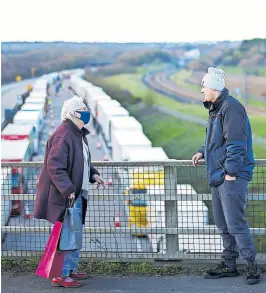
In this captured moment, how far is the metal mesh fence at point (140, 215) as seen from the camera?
5547mm

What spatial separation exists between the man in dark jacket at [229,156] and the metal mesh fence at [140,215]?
1.70 feet

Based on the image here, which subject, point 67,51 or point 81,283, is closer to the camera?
point 81,283

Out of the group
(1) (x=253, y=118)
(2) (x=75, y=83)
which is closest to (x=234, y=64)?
(1) (x=253, y=118)

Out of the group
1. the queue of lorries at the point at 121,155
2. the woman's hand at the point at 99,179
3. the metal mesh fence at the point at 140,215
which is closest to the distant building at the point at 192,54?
the queue of lorries at the point at 121,155

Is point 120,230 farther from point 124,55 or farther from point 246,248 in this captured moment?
point 124,55

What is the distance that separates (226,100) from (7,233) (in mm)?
2191

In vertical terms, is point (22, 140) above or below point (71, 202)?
above

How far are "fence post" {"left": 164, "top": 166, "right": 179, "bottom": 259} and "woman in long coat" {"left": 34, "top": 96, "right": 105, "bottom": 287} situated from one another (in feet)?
2.70

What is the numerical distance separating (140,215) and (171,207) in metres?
0.50

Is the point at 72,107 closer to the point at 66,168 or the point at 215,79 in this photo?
the point at 66,168

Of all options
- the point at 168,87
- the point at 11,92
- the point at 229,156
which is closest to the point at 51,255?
the point at 229,156

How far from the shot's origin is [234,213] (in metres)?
4.80

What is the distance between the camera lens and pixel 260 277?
5.16 meters

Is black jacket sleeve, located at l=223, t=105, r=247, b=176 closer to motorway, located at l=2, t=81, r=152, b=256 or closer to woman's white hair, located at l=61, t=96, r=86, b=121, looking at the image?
woman's white hair, located at l=61, t=96, r=86, b=121
